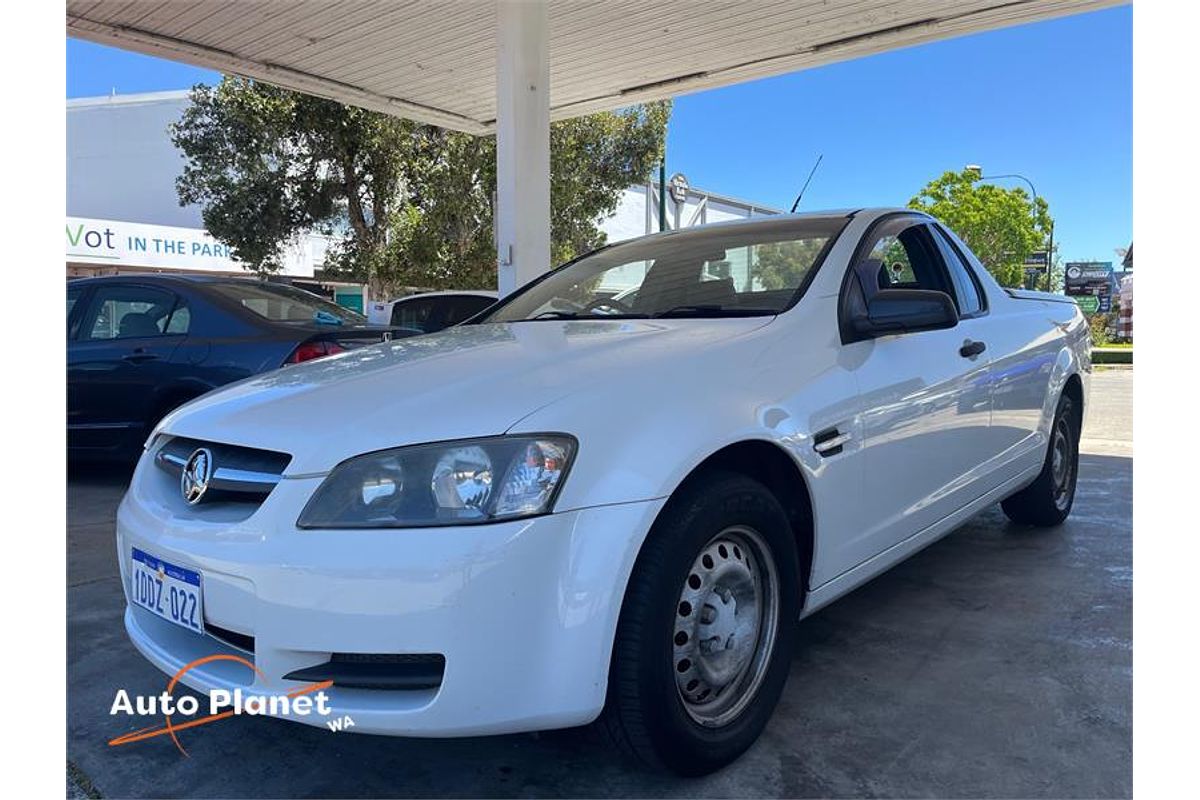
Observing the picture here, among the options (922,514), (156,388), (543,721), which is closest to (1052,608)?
(922,514)

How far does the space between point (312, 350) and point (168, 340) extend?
1117 mm

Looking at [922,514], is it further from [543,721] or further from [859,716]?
[543,721]

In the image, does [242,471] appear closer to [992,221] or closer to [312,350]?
[312,350]

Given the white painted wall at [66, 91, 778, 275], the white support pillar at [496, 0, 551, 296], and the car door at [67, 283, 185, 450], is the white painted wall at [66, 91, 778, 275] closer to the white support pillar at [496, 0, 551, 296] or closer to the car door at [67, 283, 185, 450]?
the white support pillar at [496, 0, 551, 296]

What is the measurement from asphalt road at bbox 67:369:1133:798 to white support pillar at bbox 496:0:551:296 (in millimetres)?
4580

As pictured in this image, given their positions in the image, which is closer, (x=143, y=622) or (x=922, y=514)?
(x=143, y=622)

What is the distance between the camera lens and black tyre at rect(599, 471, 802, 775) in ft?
6.22

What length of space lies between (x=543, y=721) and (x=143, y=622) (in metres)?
1.18

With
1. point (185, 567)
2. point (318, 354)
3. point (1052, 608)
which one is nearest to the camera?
point (185, 567)

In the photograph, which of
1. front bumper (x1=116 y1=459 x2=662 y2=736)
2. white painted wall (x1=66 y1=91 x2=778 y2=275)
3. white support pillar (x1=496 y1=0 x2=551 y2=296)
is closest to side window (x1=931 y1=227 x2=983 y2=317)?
front bumper (x1=116 y1=459 x2=662 y2=736)

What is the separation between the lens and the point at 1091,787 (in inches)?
83.8

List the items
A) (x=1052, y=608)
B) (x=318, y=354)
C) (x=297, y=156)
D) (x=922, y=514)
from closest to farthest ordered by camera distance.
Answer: (x=922, y=514) → (x=1052, y=608) → (x=318, y=354) → (x=297, y=156)

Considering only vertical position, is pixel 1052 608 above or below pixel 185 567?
below

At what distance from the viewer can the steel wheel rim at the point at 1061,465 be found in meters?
4.48
